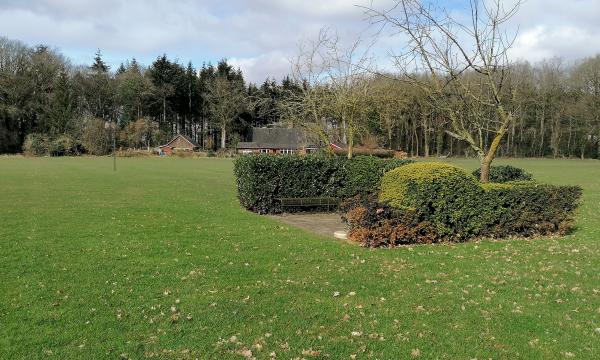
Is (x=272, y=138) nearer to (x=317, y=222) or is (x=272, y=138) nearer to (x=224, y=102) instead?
(x=224, y=102)

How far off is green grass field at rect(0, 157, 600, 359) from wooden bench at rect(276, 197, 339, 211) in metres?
3.43

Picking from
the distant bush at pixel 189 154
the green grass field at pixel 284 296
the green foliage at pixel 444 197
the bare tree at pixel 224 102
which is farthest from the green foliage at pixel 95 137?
the green foliage at pixel 444 197

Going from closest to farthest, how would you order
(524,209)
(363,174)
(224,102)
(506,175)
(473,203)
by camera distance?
1. (473,203)
2. (524,209)
3. (506,175)
4. (363,174)
5. (224,102)

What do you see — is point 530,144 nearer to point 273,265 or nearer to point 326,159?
point 326,159

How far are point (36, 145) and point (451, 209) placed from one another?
71550mm

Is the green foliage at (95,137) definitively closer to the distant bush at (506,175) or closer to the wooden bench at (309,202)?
the wooden bench at (309,202)

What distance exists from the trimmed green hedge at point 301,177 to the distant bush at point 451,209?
4799mm

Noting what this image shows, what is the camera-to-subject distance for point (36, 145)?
224 ft

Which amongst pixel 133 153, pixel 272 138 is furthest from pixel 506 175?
pixel 272 138

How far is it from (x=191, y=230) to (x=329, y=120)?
433 inches

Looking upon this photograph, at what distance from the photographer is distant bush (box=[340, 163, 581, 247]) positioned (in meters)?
9.19

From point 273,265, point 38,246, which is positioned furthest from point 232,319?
point 38,246

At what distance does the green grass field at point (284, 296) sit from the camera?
450 centimetres

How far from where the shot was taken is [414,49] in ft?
35.0
